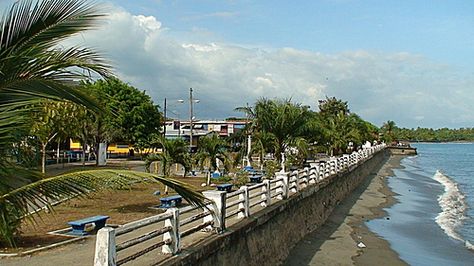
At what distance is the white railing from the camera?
5.50 meters

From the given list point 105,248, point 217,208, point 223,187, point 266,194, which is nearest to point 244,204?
point 217,208

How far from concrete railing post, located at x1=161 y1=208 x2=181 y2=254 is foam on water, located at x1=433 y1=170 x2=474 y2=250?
12.1 m

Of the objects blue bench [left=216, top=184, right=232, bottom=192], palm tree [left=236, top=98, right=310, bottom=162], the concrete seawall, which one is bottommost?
the concrete seawall

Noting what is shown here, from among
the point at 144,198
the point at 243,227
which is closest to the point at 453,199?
the point at 144,198

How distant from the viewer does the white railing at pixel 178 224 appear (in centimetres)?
550

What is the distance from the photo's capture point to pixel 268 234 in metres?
11.9

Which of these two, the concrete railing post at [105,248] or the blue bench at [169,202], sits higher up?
the concrete railing post at [105,248]

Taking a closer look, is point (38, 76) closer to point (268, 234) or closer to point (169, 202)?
point (268, 234)

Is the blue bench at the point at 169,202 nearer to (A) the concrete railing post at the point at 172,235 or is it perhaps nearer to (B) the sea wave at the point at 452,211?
(A) the concrete railing post at the point at 172,235

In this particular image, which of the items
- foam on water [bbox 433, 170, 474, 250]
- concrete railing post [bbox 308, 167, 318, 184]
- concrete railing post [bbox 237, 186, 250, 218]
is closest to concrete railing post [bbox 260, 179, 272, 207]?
concrete railing post [bbox 237, 186, 250, 218]

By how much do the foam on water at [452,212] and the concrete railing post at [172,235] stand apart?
12142 millimetres

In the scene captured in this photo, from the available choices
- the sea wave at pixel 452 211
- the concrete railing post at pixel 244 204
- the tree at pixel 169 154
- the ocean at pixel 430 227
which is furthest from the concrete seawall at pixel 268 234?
the tree at pixel 169 154

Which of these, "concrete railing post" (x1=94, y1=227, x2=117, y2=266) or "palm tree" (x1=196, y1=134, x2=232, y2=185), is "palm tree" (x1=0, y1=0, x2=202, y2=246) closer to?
"concrete railing post" (x1=94, y1=227, x2=117, y2=266)

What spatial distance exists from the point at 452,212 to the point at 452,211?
0.39m
